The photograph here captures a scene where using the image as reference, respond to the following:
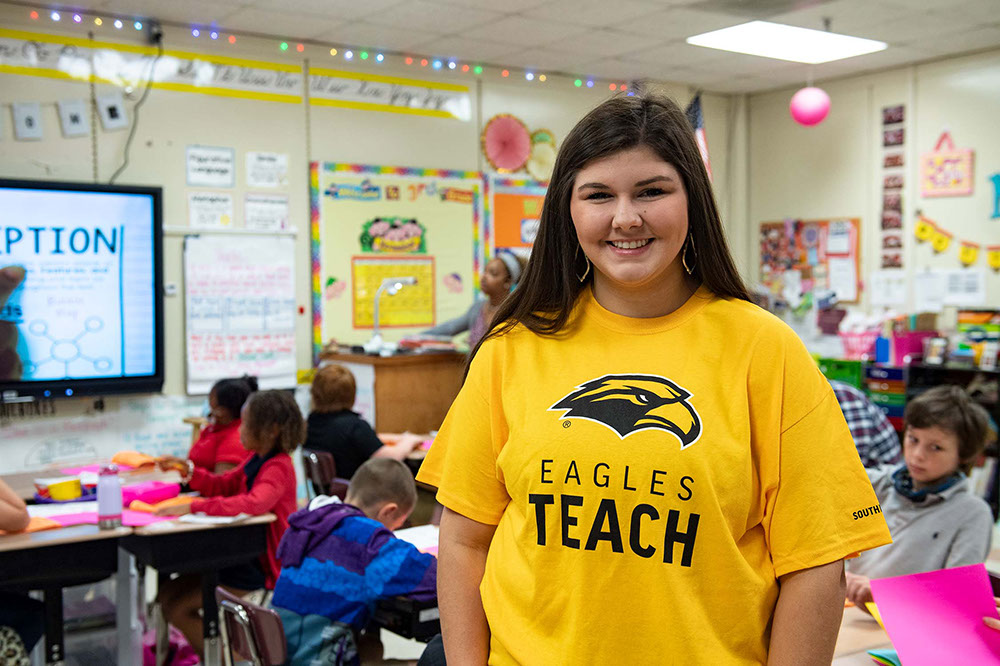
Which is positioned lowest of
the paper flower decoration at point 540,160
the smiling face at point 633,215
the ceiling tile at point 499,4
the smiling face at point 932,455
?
the smiling face at point 932,455

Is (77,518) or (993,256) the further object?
(993,256)

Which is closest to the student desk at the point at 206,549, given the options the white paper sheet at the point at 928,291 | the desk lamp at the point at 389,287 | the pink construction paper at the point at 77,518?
the pink construction paper at the point at 77,518

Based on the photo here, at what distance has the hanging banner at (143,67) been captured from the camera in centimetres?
500

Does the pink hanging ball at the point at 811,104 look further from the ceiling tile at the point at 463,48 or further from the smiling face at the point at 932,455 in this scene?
the smiling face at the point at 932,455

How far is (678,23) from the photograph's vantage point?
5.50 metres

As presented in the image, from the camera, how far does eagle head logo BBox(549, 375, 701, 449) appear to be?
1.23m

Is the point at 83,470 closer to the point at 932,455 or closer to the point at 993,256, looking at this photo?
the point at 932,455

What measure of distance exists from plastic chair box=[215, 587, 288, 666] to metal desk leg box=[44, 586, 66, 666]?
1047 millimetres

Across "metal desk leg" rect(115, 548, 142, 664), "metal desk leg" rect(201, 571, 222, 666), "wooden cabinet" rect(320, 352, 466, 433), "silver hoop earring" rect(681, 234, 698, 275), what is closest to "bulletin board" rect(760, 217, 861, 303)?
"wooden cabinet" rect(320, 352, 466, 433)

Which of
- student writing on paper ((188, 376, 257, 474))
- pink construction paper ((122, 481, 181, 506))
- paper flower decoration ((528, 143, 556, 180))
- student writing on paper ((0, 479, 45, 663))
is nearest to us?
student writing on paper ((0, 479, 45, 663))

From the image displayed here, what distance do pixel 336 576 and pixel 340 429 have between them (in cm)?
165

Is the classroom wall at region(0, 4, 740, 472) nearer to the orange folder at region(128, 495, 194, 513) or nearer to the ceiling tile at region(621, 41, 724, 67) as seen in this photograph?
the ceiling tile at region(621, 41, 724, 67)

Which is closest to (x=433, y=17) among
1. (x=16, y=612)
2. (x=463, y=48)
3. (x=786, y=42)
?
(x=463, y=48)

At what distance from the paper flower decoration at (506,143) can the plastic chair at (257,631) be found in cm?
471
